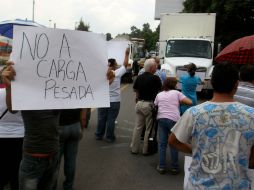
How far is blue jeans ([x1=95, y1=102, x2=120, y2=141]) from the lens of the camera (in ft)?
29.0

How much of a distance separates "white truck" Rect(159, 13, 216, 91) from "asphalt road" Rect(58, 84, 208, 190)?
29.4ft

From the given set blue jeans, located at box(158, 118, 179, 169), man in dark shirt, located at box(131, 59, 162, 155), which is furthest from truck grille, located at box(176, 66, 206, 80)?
blue jeans, located at box(158, 118, 179, 169)

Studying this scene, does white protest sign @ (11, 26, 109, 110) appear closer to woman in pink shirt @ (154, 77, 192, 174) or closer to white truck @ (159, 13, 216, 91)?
woman in pink shirt @ (154, 77, 192, 174)

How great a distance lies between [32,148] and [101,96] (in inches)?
28.9

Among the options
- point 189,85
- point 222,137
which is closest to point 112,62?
point 189,85

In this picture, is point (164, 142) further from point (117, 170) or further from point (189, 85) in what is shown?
point (189, 85)

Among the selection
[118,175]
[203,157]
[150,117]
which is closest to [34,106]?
[203,157]

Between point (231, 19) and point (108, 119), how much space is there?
2203 cm

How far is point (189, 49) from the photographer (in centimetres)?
1842

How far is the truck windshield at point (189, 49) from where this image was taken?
18.4 meters

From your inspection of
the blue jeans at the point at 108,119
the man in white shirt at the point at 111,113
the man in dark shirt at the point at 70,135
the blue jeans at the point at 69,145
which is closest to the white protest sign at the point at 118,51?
the man in white shirt at the point at 111,113

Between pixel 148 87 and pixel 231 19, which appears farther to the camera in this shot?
pixel 231 19

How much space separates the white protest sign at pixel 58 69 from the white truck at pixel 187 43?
43.8ft

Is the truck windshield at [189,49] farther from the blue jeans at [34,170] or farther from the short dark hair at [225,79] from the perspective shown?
the short dark hair at [225,79]
